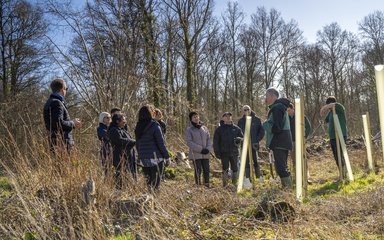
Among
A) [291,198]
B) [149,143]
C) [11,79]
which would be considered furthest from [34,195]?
[11,79]

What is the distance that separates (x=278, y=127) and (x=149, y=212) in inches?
109

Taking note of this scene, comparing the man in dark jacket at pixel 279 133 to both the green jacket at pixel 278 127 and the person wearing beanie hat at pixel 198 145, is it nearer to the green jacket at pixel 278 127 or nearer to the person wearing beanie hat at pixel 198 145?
the green jacket at pixel 278 127

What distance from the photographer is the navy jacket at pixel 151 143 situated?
18.9ft

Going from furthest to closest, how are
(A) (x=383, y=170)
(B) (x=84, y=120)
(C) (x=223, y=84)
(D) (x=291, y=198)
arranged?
(C) (x=223, y=84)
(B) (x=84, y=120)
(A) (x=383, y=170)
(D) (x=291, y=198)

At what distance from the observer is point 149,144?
5.80 metres

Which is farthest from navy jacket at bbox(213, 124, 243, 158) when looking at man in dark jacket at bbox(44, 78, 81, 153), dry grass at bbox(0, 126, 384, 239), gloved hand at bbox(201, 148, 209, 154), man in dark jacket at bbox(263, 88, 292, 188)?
man in dark jacket at bbox(44, 78, 81, 153)

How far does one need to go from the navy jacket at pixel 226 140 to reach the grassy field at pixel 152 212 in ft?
9.50

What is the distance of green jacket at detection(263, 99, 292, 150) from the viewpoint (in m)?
5.92

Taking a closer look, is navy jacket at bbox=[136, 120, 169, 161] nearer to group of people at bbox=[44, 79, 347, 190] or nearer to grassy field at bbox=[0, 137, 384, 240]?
group of people at bbox=[44, 79, 347, 190]

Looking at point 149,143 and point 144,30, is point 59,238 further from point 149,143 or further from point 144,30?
Answer: point 144,30

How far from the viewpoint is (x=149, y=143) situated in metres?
5.80

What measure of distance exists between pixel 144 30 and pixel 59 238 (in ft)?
32.5

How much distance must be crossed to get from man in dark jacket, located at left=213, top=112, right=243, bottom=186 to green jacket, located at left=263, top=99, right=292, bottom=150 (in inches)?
72.9

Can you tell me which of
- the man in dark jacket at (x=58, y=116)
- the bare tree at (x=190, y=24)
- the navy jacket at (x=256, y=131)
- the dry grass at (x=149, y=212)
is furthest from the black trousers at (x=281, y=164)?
the bare tree at (x=190, y=24)
